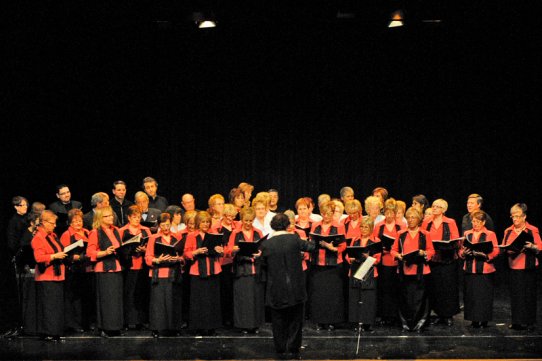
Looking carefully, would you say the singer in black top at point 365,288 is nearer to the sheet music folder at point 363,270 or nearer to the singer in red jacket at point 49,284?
the sheet music folder at point 363,270

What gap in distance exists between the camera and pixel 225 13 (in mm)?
9547

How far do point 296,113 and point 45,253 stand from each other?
526 centimetres

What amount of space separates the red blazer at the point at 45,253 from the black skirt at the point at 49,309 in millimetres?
65

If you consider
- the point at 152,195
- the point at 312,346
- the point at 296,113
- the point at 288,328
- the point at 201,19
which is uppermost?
the point at 201,19

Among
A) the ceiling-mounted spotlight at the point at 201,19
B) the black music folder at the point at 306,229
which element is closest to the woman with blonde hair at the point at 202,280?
the black music folder at the point at 306,229

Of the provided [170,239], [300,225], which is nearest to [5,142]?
[170,239]

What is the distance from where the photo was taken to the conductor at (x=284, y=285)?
678 centimetres

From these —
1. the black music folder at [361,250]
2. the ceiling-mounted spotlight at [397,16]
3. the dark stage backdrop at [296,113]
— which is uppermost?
the ceiling-mounted spotlight at [397,16]

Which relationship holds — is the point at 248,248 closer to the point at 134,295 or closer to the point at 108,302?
the point at 134,295

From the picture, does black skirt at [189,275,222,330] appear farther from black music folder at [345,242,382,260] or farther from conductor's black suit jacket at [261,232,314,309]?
black music folder at [345,242,382,260]

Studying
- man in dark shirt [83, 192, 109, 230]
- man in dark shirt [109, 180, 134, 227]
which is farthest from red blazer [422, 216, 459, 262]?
man in dark shirt [109, 180, 134, 227]

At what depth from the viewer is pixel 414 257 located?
794 cm

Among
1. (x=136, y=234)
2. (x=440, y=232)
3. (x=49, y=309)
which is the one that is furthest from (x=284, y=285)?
(x=49, y=309)

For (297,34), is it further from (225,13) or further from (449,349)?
(449,349)
